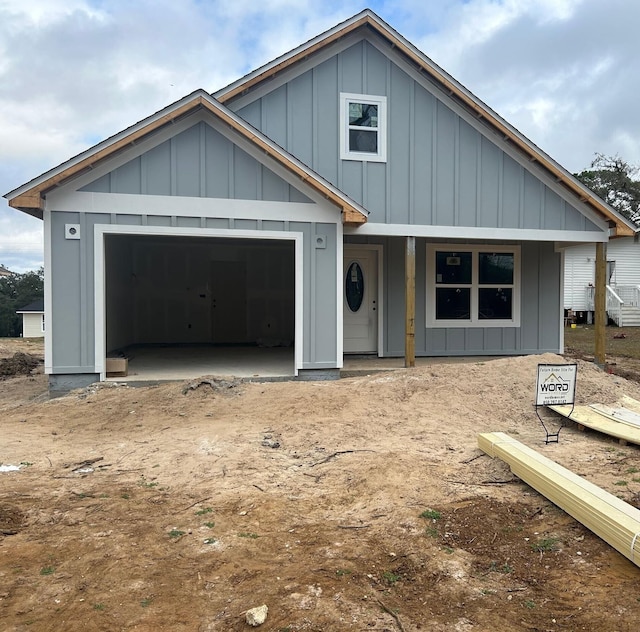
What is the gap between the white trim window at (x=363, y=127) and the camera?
32.5 ft

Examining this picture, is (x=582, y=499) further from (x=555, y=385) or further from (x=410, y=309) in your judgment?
(x=410, y=309)

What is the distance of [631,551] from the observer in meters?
3.07

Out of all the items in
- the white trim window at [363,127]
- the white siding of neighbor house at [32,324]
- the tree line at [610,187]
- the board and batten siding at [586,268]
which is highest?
the tree line at [610,187]

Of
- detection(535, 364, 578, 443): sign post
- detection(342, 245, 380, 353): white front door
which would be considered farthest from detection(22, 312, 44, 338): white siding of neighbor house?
detection(535, 364, 578, 443): sign post

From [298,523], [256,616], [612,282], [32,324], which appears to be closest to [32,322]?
[32,324]

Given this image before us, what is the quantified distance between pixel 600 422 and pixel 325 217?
503 cm

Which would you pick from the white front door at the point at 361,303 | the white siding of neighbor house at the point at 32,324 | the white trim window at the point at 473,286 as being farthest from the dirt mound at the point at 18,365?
the white siding of neighbor house at the point at 32,324

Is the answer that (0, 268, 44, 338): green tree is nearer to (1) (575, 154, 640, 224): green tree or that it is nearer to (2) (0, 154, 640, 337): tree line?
(2) (0, 154, 640, 337): tree line

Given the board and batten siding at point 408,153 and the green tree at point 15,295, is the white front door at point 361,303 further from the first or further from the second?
the green tree at point 15,295

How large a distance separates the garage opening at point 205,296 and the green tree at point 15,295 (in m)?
35.0

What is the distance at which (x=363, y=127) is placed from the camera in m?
9.98

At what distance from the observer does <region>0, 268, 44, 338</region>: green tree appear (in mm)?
43844

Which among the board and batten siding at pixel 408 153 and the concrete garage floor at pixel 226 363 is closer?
the concrete garage floor at pixel 226 363

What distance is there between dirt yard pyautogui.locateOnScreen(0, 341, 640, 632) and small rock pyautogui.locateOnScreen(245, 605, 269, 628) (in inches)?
1.5
